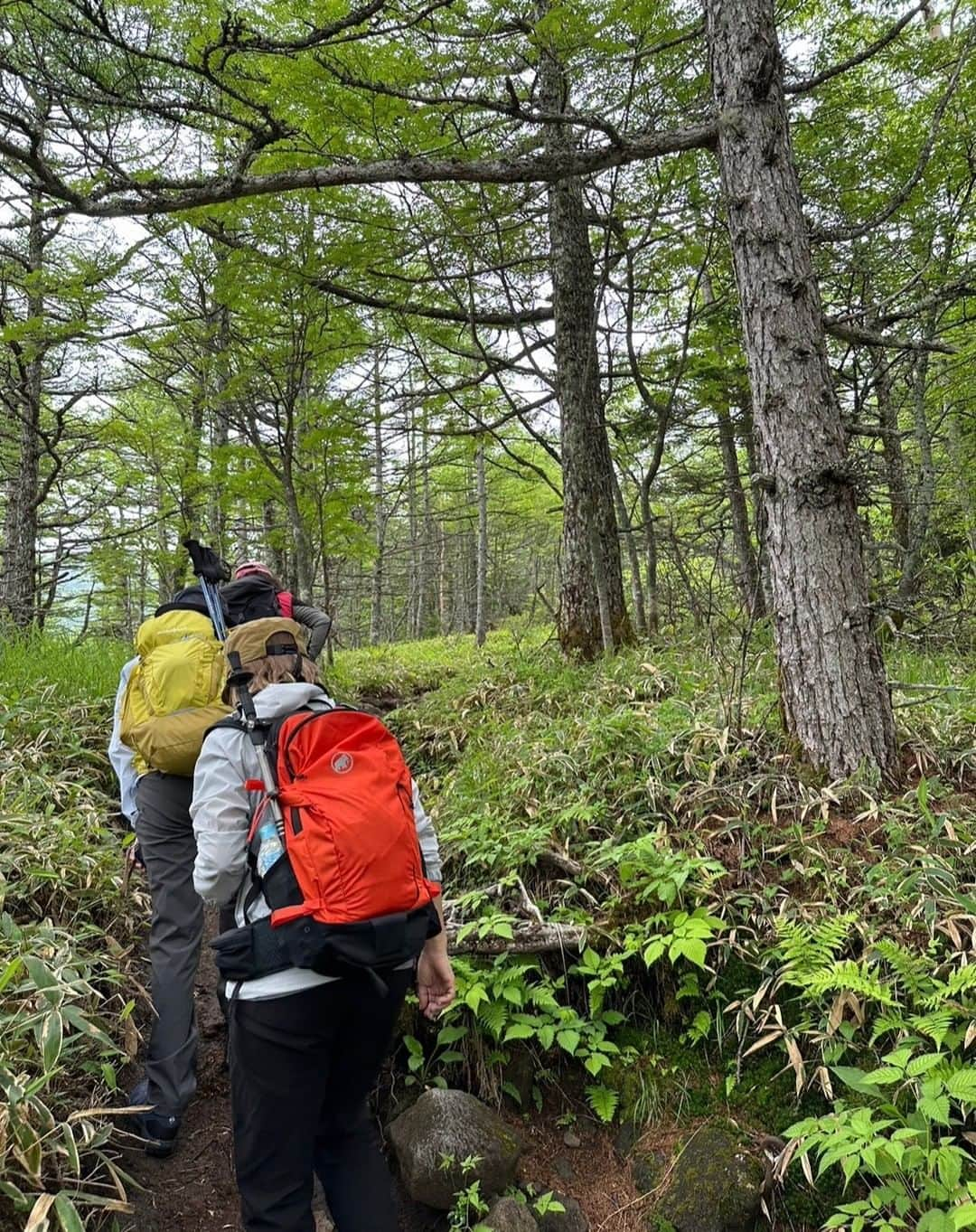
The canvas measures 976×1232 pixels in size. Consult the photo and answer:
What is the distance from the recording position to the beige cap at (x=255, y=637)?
8.30 feet

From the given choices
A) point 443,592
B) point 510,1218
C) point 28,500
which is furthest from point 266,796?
point 443,592

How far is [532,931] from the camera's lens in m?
3.36

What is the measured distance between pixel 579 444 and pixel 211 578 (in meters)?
4.32

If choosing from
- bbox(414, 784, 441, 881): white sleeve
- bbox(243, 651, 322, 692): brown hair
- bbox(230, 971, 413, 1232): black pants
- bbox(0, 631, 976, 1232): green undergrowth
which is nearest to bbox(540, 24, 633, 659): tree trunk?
bbox(0, 631, 976, 1232): green undergrowth

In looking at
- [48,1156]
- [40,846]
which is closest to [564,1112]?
[48,1156]

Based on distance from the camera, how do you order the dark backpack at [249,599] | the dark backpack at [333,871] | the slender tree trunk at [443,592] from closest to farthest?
the dark backpack at [333,871]
the dark backpack at [249,599]
the slender tree trunk at [443,592]

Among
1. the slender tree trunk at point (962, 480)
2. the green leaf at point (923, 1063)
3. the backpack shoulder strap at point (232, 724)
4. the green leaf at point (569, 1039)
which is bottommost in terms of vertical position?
the green leaf at point (569, 1039)

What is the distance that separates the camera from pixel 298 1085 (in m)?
2.05

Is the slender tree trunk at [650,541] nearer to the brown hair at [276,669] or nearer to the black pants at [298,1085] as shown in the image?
the brown hair at [276,669]

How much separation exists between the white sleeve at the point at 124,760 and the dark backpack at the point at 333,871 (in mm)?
1521

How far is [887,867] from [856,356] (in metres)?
4.16

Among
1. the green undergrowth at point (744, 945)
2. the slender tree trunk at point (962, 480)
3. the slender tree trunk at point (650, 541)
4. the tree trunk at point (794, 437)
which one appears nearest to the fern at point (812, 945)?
the green undergrowth at point (744, 945)

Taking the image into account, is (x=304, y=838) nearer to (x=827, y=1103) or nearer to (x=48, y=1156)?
(x=48, y=1156)

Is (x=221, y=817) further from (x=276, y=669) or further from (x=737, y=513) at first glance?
(x=737, y=513)
